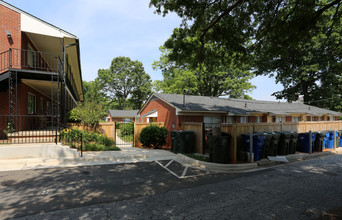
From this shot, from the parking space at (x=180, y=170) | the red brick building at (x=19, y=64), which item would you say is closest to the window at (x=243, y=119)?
the parking space at (x=180, y=170)

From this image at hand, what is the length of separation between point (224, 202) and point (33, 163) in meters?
7.83

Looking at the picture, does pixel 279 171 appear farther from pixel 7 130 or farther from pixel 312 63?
pixel 312 63

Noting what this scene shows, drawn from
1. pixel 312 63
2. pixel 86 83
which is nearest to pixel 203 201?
pixel 312 63

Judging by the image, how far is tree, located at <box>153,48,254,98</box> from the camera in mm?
29483

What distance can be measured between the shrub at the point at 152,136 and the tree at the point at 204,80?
16853 millimetres

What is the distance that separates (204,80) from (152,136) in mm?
24418

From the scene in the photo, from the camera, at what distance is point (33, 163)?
766 cm

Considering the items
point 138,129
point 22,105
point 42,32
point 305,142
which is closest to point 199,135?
point 138,129

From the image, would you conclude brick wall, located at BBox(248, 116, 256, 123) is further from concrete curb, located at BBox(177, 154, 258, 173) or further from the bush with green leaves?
the bush with green leaves

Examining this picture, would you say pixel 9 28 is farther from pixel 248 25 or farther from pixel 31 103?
pixel 248 25

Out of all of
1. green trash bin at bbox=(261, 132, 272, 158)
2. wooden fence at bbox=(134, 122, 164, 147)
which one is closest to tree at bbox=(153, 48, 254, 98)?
wooden fence at bbox=(134, 122, 164, 147)

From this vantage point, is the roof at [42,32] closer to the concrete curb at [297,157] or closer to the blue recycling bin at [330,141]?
the concrete curb at [297,157]

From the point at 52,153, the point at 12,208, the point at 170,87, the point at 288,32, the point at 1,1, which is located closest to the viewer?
the point at 12,208

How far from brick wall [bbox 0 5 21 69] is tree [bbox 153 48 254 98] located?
20.6m
